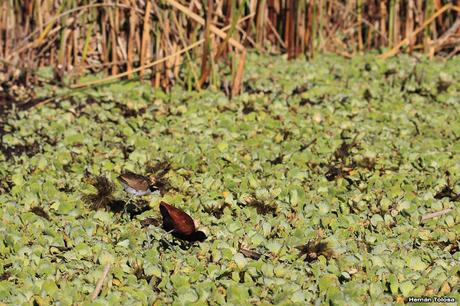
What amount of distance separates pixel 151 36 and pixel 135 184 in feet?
5.42

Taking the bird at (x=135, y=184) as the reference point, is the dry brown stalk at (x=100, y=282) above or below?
below

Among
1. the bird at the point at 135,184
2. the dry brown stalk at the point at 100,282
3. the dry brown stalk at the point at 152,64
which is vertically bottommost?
the dry brown stalk at the point at 100,282

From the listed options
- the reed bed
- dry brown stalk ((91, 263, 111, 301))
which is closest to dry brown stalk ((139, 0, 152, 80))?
the reed bed

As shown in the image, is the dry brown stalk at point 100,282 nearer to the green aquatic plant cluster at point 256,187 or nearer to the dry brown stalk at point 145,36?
the green aquatic plant cluster at point 256,187

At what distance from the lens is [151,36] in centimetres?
507

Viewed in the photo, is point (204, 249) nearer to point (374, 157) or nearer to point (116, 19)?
point (374, 157)

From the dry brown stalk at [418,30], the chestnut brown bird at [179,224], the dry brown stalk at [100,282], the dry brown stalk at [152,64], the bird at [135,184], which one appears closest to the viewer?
the dry brown stalk at [100,282]

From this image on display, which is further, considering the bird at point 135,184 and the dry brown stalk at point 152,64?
the dry brown stalk at point 152,64

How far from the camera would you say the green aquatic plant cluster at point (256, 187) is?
3039mm

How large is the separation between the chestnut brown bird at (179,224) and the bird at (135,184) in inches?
10.7

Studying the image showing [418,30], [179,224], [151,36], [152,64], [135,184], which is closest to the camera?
[179,224]

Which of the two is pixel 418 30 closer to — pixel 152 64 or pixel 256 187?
pixel 152 64

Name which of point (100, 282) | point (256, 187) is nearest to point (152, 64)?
point (256, 187)

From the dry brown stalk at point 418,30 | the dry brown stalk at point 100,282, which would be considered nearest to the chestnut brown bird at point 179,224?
the dry brown stalk at point 100,282
